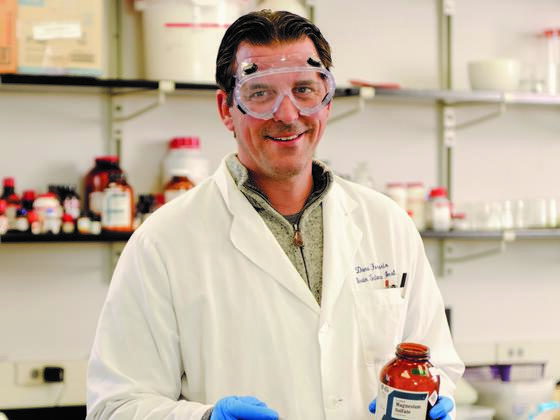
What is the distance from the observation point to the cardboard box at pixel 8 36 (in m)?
2.50

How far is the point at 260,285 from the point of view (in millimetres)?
1515

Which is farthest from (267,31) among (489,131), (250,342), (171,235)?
(489,131)

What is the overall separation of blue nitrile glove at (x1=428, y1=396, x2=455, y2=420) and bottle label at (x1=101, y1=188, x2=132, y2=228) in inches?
60.9

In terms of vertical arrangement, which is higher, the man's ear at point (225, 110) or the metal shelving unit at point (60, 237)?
the man's ear at point (225, 110)

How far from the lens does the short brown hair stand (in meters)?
1.52

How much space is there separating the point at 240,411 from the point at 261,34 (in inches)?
28.7

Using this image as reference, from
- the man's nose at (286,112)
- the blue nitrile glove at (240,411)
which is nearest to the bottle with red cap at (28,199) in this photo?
the man's nose at (286,112)

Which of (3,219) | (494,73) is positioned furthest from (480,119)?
(3,219)

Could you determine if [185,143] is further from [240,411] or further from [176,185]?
[240,411]

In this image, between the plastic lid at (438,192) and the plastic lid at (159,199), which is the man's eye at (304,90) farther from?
the plastic lid at (438,192)

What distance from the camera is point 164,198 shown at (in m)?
2.77

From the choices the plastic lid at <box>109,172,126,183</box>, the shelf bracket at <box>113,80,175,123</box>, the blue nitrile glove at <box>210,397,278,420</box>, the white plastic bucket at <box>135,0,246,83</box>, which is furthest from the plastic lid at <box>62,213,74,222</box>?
the blue nitrile glove at <box>210,397,278,420</box>

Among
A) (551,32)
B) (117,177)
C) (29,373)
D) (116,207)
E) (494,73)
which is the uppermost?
(551,32)

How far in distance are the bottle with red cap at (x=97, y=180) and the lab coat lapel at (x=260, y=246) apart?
1.22 meters
